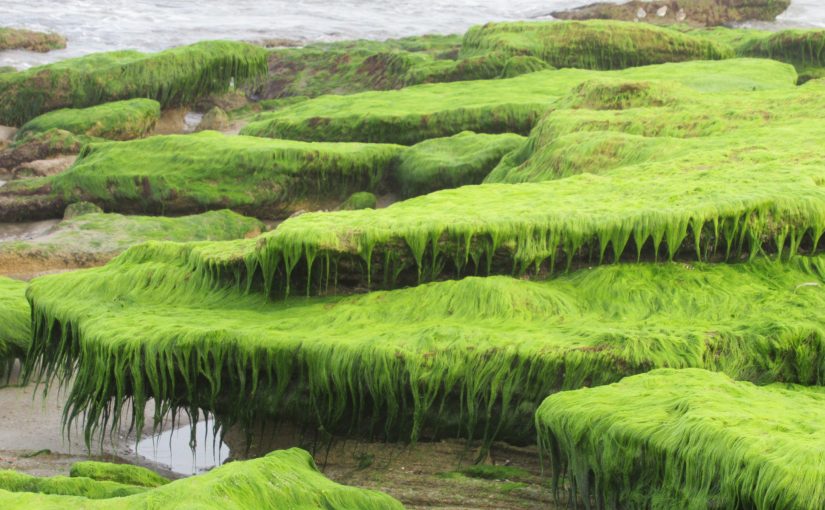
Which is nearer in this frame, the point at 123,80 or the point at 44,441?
the point at 44,441

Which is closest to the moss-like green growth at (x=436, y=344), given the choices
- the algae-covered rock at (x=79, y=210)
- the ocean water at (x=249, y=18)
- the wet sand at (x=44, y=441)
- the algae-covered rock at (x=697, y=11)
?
the wet sand at (x=44, y=441)

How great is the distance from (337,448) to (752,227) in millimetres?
3109

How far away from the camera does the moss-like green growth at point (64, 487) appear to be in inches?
243

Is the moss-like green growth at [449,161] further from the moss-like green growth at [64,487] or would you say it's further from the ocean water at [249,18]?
the ocean water at [249,18]

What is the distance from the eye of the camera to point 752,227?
835 centimetres

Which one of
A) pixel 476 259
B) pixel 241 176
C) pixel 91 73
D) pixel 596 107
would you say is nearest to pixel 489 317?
pixel 476 259

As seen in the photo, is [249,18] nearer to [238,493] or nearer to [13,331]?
[13,331]

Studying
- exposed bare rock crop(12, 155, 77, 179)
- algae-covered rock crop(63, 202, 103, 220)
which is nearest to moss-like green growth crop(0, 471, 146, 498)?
algae-covered rock crop(63, 202, 103, 220)

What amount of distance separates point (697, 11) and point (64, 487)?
79.7 feet

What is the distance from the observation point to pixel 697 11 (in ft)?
92.3

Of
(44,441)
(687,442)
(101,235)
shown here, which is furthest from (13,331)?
(687,442)

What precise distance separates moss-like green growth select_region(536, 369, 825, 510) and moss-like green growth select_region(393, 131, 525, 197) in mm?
7149

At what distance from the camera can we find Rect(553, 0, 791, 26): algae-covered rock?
27891 mm

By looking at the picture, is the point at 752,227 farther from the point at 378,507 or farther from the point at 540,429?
the point at 378,507
